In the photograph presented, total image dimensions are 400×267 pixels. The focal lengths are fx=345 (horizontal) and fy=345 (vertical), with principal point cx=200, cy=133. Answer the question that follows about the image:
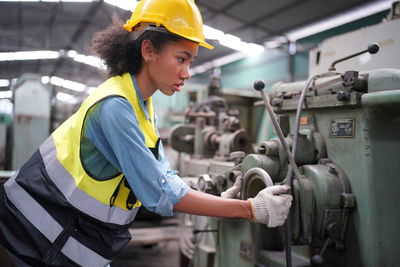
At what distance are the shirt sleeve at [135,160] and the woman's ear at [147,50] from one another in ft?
0.58

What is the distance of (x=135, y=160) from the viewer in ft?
2.82

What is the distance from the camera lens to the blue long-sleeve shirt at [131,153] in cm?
86

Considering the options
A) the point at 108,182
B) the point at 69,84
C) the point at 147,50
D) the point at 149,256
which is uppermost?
the point at 69,84

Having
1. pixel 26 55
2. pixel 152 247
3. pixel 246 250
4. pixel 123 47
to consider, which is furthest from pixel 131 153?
pixel 26 55

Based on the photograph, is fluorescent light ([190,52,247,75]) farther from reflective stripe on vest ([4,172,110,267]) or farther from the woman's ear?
reflective stripe on vest ([4,172,110,267])

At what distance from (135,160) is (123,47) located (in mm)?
392

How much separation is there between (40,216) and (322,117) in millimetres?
968

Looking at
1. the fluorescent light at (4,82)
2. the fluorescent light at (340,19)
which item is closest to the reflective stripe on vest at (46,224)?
the fluorescent light at (340,19)

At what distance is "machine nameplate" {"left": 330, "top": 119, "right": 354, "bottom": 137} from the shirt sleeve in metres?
0.60

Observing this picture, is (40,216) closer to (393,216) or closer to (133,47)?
(133,47)

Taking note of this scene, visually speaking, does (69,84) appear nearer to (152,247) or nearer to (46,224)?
(152,247)

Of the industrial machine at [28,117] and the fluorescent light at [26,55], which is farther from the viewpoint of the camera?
the fluorescent light at [26,55]

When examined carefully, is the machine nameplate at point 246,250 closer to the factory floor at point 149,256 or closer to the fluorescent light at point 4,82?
the factory floor at point 149,256

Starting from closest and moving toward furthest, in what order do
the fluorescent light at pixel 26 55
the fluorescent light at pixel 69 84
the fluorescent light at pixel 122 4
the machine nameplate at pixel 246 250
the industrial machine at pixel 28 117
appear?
the machine nameplate at pixel 246 250 < the industrial machine at pixel 28 117 < the fluorescent light at pixel 122 4 < the fluorescent light at pixel 26 55 < the fluorescent light at pixel 69 84
